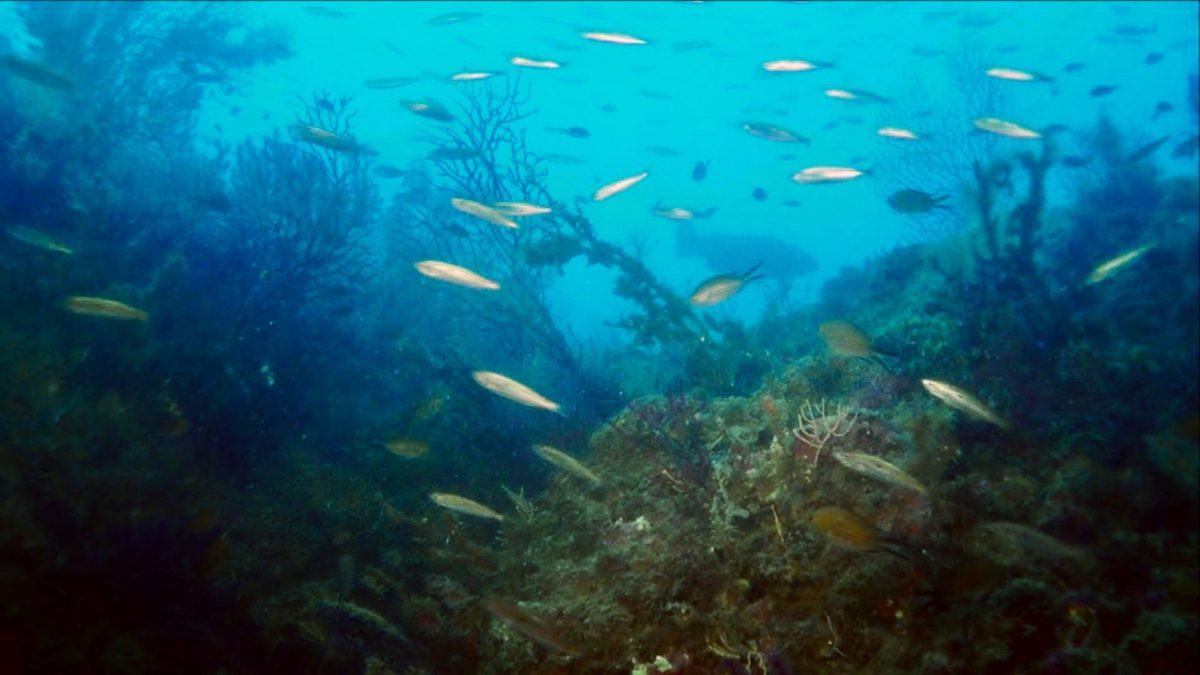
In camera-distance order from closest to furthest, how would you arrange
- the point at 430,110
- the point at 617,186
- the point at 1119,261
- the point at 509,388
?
the point at 509,388
the point at 1119,261
the point at 617,186
the point at 430,110

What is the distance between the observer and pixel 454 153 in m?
11.1

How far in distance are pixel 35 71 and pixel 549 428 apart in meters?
9.22

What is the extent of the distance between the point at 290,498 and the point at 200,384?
7.69ft

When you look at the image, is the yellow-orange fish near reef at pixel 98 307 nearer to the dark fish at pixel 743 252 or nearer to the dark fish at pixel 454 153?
the dark fish at pixel 454 153

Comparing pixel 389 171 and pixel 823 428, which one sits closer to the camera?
pixel 823 428

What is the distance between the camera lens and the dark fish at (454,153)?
1104 centimetres

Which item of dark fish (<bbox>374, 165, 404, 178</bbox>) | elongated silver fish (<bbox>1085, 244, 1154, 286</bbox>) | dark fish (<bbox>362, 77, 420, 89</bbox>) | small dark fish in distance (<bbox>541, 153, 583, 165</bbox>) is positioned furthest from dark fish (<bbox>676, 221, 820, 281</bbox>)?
elongated silver fish (<bbox>1085, 244, 1154, 286</bbox>)

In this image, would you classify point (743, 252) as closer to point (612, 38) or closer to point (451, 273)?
point (612, 38)

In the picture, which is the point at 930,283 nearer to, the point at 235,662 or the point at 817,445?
the point at 817,445

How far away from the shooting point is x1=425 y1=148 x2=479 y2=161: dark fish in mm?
11039

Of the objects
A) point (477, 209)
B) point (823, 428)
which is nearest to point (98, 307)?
point (477, 209)

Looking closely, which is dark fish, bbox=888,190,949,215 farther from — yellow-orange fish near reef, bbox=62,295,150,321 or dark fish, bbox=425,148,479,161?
yellow-orange fish near reef, bbox=62,295,150,321

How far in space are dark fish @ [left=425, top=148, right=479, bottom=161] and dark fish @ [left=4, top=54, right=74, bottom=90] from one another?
537 cm

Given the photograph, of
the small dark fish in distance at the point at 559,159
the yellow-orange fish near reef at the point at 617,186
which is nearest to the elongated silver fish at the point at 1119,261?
the yellow-orange fish near reef at the point at 617,186
